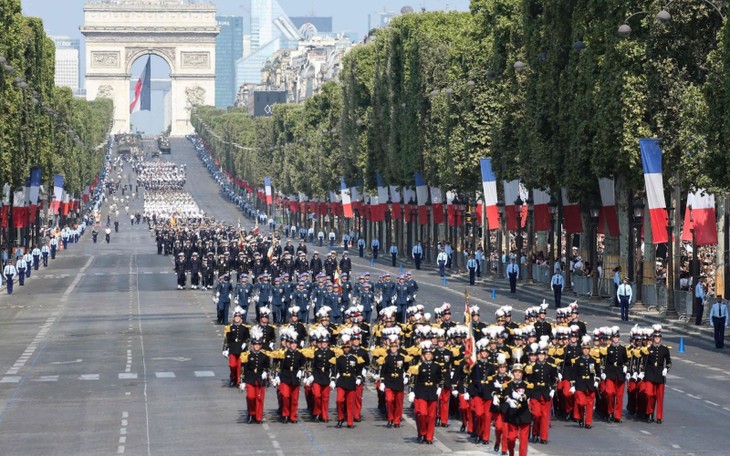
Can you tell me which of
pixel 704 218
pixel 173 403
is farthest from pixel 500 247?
pixel 173 403

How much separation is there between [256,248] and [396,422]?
58.0 m

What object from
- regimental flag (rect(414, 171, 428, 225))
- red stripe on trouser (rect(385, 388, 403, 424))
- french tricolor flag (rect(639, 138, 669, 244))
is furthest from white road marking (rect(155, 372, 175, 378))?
regimental flag (rect(414, 171, 428, 225))

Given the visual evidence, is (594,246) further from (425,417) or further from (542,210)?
(425,417)

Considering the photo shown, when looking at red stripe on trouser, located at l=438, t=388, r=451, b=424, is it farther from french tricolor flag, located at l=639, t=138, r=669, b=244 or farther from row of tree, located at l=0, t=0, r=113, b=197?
row of tree, located at l=0, t=0, r=113, b=197

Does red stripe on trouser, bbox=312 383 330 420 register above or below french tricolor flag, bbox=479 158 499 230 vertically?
below

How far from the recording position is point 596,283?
76000mm

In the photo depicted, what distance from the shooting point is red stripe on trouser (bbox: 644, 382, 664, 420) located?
36.7m

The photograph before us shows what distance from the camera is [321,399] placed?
36969 mm

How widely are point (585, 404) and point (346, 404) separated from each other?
4.59 m

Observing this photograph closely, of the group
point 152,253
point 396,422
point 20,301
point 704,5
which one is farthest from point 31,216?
point 396,422

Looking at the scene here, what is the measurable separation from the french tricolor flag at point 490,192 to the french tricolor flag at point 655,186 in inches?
930

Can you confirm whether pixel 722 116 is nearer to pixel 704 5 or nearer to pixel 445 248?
pixel 704 5

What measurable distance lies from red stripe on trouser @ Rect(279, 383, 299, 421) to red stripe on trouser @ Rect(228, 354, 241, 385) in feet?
20.7

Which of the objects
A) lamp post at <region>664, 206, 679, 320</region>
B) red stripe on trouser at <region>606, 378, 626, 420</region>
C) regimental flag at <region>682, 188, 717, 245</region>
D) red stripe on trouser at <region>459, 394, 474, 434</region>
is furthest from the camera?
lamp post at <region>664, 206, 679, 320</region>
